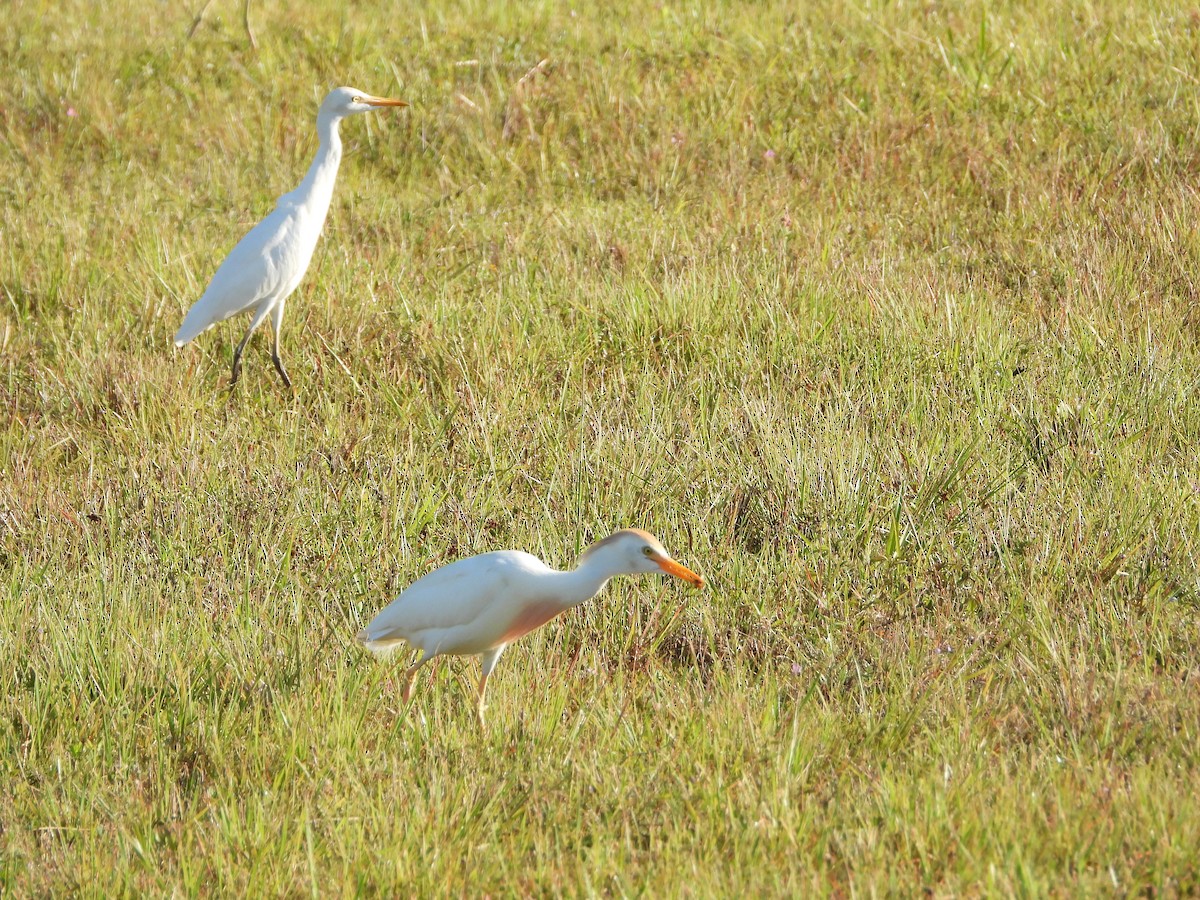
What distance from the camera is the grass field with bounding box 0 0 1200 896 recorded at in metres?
2.25

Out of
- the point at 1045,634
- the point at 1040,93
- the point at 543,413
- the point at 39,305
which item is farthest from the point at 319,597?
the point at 1040,93

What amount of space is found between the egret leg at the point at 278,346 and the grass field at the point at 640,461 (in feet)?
0.28

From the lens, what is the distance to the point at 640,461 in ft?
11.9

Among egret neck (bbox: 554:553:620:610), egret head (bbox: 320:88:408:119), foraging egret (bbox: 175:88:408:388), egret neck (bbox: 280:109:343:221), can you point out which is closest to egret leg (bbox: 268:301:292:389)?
foraging egret (bbox: 175:88:408:388)

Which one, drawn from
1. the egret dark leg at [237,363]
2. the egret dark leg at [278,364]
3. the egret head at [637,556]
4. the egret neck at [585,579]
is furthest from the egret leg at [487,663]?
the egret dark leg at [237,363]

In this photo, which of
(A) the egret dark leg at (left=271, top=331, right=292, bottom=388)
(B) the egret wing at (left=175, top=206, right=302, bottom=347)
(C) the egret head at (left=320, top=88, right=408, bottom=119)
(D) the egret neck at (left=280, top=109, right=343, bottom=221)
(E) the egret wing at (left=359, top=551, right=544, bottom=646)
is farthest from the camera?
(C) the egret head at (left=320, top=88, right=408, bottom=119)

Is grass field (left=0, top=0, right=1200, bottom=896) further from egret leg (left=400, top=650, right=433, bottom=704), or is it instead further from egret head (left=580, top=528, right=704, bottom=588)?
egret head (left=580, top=528, right=704, bottom=588)

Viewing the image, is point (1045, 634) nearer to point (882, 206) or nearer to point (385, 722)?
point (385, 722)

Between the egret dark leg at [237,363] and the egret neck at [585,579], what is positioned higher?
the egret neck at [585,579]

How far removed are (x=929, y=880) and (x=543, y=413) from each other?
2263 mm

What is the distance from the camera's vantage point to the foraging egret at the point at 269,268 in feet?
15.5

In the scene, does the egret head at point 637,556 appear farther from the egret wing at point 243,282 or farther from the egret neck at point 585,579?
the egret wing at point 243,282

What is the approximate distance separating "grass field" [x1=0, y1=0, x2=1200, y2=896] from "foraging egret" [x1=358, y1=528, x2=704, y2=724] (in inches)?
4.8

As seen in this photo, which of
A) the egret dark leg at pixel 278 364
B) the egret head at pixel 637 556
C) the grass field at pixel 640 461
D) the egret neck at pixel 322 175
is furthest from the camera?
the egret neck at pixel 322 175
